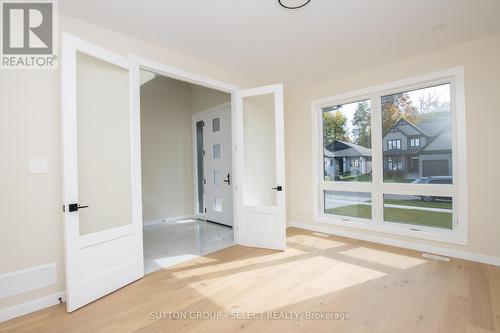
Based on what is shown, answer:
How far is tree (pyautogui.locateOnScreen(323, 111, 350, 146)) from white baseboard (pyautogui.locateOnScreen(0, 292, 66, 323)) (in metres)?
4.34

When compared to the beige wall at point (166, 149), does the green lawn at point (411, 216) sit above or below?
below

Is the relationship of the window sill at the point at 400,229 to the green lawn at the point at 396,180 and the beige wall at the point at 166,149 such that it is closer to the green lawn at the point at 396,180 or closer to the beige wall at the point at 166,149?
the green lawn at the point at 396,180

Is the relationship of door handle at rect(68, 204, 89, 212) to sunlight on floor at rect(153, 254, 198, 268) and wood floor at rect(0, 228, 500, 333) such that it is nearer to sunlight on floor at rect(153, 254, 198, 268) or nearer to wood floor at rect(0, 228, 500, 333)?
wood floor at rect(0, 228, 500, 333)

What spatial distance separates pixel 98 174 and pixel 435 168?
4.27 meters

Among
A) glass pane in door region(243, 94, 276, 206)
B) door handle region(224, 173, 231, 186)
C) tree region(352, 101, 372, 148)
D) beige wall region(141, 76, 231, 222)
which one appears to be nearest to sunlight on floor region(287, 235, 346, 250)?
glass pane in door region(243, 94, 276, 206)

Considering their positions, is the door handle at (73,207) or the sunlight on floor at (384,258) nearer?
the door handle at (73,207)

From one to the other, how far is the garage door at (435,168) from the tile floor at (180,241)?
313cm

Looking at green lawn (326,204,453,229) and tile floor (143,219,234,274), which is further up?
green lawn (326,204,453,229)

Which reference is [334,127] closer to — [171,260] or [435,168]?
[435,168]

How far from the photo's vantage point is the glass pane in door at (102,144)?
2.24m

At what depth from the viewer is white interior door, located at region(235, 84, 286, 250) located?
3441mm

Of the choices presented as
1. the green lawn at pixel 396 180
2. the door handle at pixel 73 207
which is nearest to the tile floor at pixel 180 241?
the door handle at pixel 73 207

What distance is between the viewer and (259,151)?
376 centimetres

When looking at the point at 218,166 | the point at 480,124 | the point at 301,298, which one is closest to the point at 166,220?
the point at 218,166
